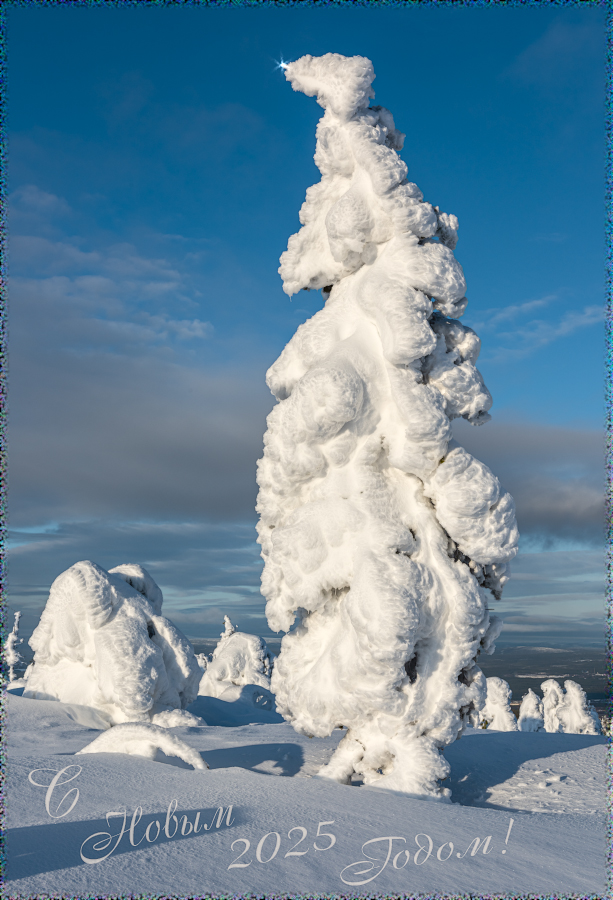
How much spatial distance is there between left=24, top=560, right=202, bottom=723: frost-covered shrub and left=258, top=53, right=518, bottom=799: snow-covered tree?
4.26 metres

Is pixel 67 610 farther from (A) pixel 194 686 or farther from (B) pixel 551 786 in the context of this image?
(B) pixel 551 786

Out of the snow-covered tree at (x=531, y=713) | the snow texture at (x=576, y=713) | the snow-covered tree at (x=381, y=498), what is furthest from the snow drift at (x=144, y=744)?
the snow-covered tree at (x=531, y=713)

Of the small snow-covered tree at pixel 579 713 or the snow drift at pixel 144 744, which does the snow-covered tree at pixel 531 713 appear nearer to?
the small snow-covered tree at pixel 579 713

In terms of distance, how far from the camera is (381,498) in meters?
6.57

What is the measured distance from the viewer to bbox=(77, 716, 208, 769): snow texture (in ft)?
20.5

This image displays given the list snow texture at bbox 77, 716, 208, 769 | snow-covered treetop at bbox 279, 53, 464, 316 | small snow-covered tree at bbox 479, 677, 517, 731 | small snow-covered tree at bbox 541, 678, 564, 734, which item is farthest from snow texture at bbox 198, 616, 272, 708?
snow-covered treetop at bbox 279, 53, 464, 316

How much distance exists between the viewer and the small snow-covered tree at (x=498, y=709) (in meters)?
25.8

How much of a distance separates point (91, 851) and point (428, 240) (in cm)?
635

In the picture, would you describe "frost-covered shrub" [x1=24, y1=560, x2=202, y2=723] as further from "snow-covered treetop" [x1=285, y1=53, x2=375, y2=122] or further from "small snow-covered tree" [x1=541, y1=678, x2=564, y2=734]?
"small snow-covered tree" [x1=541, y1=678, x2=564, y2=734]

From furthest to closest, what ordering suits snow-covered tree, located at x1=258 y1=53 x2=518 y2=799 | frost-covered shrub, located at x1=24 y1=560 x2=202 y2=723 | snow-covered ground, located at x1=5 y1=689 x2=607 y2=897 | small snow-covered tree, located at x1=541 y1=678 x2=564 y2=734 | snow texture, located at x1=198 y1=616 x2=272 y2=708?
small snow-covered tree, located at x1=541 y1=678 x2=564 y2=734 < snow texture, located at x1=198 y1=616 x2=272 y2=708 < frost-covered shrub, located at x1=24 y1=560 x2=202 y2=723 < snow-covered tree, located at x1=258 y1=53 x2=518 y2=799 < snow-covered ground, located at x1=5 y1=689 x2=607 y2=897

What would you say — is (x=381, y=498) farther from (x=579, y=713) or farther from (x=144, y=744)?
(x=579, y=713)

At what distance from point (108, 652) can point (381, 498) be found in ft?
20.7

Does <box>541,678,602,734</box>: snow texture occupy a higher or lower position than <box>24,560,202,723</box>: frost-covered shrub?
lower

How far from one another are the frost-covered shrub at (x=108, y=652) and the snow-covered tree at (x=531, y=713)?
2233 centimetres
